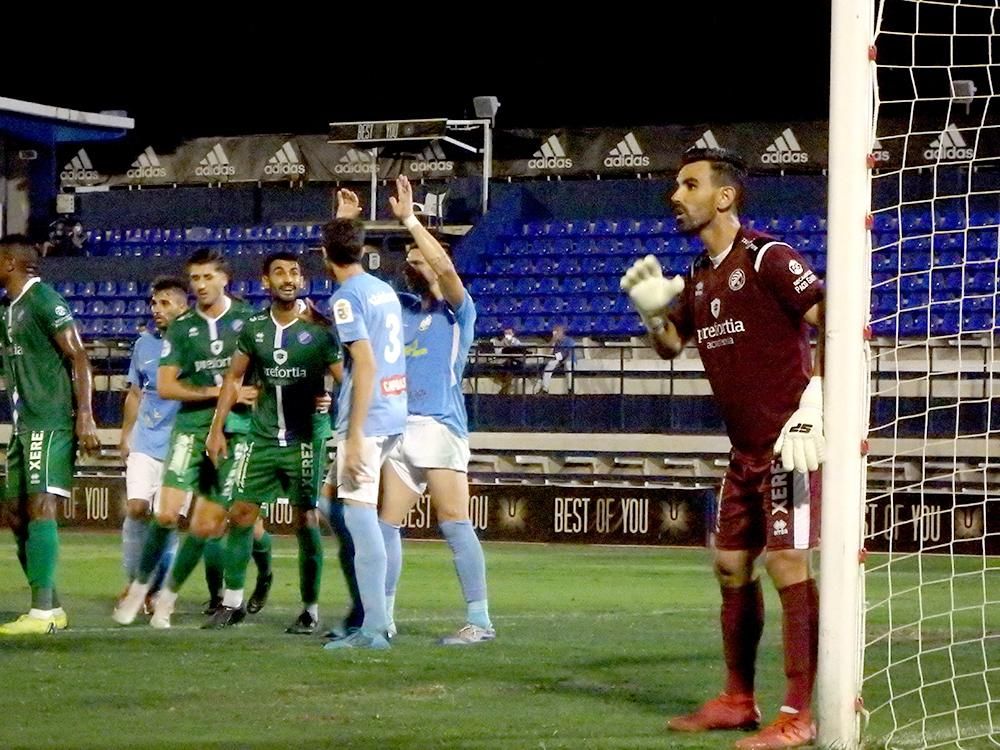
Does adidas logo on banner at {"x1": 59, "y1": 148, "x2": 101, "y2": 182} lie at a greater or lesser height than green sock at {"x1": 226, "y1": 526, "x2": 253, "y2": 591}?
greater

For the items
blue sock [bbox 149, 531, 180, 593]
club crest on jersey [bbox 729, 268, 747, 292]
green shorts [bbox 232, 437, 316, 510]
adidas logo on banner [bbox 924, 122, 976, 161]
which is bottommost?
blue sock [bbox 149, 531, 180, 593]

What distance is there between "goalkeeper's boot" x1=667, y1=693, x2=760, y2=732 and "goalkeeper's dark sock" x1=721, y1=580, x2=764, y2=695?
4cm

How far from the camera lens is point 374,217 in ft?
81.4

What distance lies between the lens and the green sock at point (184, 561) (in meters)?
8.55

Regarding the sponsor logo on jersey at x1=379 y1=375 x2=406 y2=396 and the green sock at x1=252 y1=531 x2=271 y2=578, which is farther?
the green sock at x1=252 y1=531 x2=271 y2=578

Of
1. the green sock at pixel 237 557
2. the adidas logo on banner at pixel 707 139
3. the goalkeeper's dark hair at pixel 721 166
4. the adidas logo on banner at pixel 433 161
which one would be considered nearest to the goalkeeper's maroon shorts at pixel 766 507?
the goalkeeper's dark hair at pixel 721 166

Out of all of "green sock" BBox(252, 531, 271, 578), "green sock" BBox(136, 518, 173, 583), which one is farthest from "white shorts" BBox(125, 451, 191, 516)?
"green sock" BBox(136, 518, 173, 583)

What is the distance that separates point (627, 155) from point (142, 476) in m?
15.7

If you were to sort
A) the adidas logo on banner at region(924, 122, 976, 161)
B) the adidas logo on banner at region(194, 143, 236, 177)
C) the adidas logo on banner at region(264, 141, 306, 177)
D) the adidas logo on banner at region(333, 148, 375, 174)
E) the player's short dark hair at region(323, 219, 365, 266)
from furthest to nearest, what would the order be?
the adidas logo on banner at region(194, 143, 236, 177) < the adidas logo on banner at region(264, 141, 306, 177) < the adidas logo on banner at region(333, 148, 375, 174) < the adidas logo on banner at region(924, 122, 976, 161) < the player's short dark hair at region(323, 219, 365, 266)

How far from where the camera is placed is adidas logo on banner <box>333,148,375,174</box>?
86.8 feet

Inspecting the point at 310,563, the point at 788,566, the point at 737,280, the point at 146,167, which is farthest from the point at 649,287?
the point at 146,167

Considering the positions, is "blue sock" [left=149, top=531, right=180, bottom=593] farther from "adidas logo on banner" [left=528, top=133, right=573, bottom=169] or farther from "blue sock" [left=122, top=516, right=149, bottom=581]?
"adidas logo on banner" [left=528, top=133, right=573, bottom=169]

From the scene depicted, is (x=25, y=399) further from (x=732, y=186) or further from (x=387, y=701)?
(x=732, y=186)

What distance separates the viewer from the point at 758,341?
5.23m
